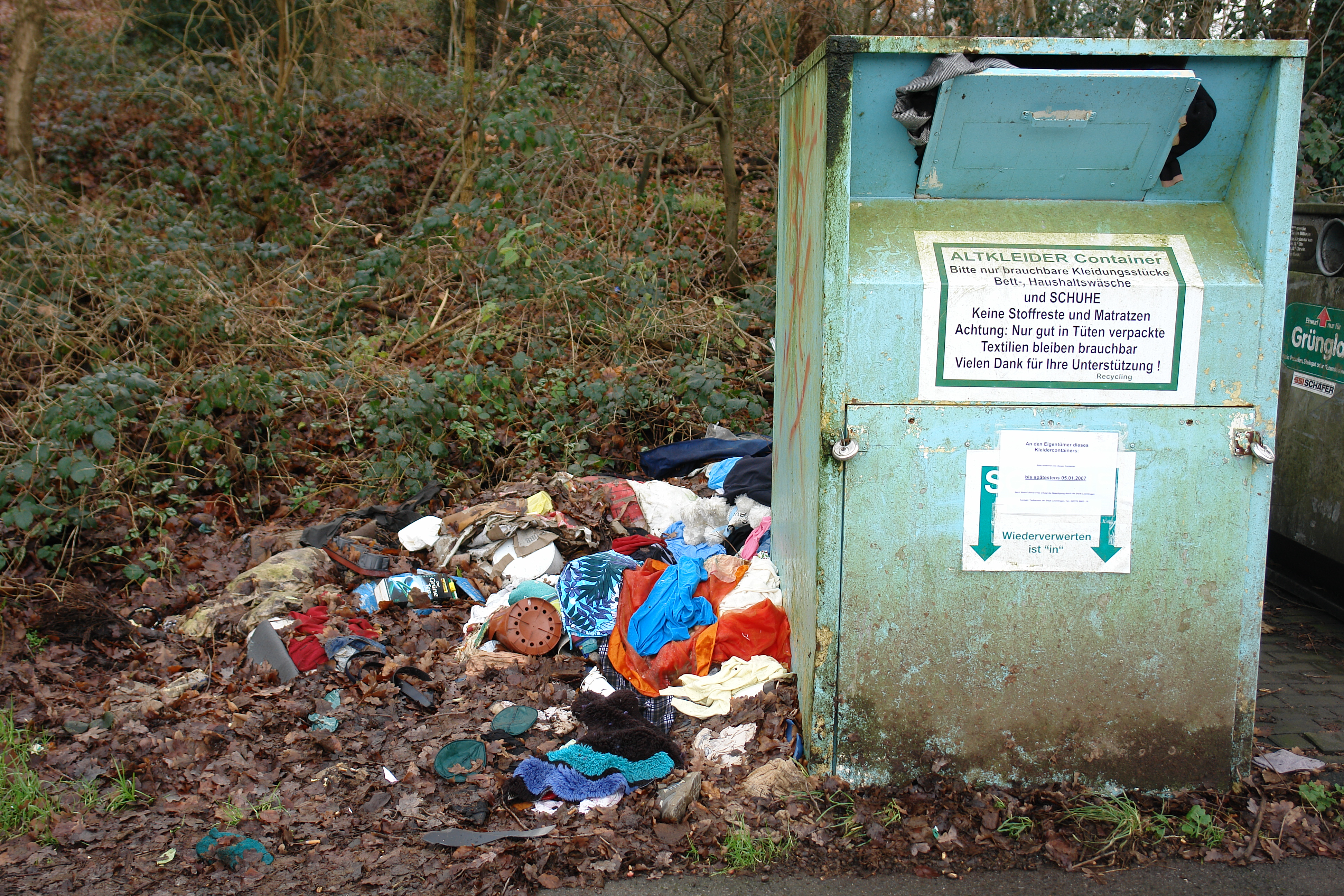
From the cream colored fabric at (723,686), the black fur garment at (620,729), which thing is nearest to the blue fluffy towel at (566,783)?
the black fur garment at (620,729)

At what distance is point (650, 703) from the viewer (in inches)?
135

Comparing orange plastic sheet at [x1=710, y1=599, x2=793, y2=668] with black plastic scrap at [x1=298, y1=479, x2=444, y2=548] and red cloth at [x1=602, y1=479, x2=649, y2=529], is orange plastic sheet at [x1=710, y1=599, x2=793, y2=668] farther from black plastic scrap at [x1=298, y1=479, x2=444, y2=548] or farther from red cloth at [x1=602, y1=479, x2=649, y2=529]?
black plastic scrap at [x1=298, y1=479, x2=444, y2=548]

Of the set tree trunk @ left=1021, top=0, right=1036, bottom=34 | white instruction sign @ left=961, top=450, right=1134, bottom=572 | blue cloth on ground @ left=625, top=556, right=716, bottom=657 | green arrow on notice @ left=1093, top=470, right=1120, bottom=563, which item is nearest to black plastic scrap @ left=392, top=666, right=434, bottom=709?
blue cloth on ground @ left=625, top=556, right=716, bottom=657

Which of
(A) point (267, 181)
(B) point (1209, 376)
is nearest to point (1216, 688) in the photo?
(B) point (1209, 376)

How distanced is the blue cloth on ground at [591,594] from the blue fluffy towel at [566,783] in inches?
36.2

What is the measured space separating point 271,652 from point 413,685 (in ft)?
2.29

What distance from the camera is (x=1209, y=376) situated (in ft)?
8.79

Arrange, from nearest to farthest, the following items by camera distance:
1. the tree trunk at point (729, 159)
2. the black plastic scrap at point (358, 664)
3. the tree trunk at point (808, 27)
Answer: the black plastic scrap at point (358, 664), the tree trunk at point (729, 159), the tree trunk at point (808, 27)

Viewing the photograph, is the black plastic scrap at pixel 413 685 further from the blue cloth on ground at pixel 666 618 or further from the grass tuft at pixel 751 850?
the grass tuft at pixel 751 850

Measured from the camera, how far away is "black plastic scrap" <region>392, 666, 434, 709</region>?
3619 millimetres

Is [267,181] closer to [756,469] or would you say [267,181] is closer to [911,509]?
[756,469]

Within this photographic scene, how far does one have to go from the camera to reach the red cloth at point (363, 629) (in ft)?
13.5

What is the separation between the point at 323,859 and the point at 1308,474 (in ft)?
14.9

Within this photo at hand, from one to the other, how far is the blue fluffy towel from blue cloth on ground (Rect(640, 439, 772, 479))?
2713mm
